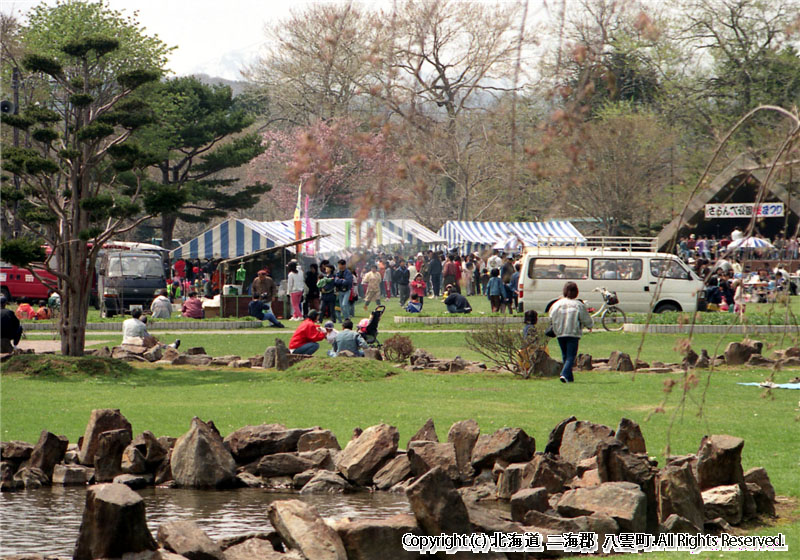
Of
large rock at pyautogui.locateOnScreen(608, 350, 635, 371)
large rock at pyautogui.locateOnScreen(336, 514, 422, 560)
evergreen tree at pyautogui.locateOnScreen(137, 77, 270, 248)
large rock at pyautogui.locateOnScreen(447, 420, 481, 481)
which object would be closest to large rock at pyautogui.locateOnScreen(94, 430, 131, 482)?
large rock at pyautogui.locateOnScreen(447, 420, 481, 481)

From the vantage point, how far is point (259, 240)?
38.5m

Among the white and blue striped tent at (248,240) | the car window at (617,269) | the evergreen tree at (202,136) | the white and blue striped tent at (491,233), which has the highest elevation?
the evergreen tree at (202,136)

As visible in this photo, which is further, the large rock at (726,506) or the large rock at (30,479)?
the large rock at (30,479)

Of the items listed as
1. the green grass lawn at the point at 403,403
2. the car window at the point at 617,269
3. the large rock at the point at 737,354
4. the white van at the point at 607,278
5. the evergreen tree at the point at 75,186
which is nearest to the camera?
the green grass lawn at the point at 403,403

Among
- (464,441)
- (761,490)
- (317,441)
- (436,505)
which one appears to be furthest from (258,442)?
(761,490)

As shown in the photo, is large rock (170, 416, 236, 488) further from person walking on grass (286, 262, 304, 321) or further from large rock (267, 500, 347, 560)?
person walking on grass (286, 262, 304, 321)

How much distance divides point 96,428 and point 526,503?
480 cm

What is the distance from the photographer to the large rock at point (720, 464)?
332 inches

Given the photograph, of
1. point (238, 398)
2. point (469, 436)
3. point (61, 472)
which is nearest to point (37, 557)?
point (61, 472)

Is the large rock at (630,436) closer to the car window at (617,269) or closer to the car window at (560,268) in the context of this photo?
the car window at (560,268)

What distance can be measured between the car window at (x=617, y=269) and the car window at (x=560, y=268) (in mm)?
306

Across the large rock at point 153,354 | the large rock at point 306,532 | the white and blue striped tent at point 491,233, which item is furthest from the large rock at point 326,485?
the white and blue striped tent at point 491,233

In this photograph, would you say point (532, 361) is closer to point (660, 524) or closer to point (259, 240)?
point (660, 524)

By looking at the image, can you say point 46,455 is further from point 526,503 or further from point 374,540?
point 526,503
